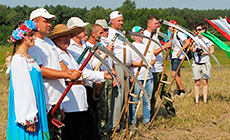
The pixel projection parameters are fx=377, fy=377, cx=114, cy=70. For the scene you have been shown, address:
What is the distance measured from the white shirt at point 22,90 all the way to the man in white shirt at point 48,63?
1.30ft

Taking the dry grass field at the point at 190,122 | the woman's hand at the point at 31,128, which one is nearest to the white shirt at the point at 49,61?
the woman's hand at the point at 31,128

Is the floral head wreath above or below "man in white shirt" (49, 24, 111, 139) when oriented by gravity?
above

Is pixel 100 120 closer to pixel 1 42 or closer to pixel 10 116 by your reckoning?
pixel 10 116

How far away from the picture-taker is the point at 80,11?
97.5 metres

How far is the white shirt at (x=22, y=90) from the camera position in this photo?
361 cm

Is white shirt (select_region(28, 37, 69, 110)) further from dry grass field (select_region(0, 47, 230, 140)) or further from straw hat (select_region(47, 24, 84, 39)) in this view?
dry grass field (select_region(0, 47, 230, 140))

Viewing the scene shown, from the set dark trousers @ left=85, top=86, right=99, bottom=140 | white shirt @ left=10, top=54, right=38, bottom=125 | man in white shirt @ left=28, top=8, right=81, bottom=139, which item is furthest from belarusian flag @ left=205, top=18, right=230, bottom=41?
white shirt @ left=10, top=54, right=38, bottom=125

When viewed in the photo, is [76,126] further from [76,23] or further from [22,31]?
[22,31]

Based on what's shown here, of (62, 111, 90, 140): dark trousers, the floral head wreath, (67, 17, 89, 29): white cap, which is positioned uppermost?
(67, 17, 89, 29): white cap

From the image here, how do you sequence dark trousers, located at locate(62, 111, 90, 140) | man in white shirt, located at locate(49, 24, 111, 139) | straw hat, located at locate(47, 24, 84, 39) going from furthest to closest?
dark trousers, located at locate(62, 111, 90, 140), man in white shirt, located at locate(49, 24, 111, 139), straw hat, located at locate(47, 24, 84, 39)

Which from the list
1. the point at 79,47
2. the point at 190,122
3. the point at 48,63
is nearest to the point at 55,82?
the point at 48,63

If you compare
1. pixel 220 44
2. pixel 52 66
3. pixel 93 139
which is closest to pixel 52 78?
pixel 52 66

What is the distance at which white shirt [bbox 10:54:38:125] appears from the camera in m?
3.61

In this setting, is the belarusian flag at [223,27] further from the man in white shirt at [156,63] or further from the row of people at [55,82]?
the row of people at [55,82]
